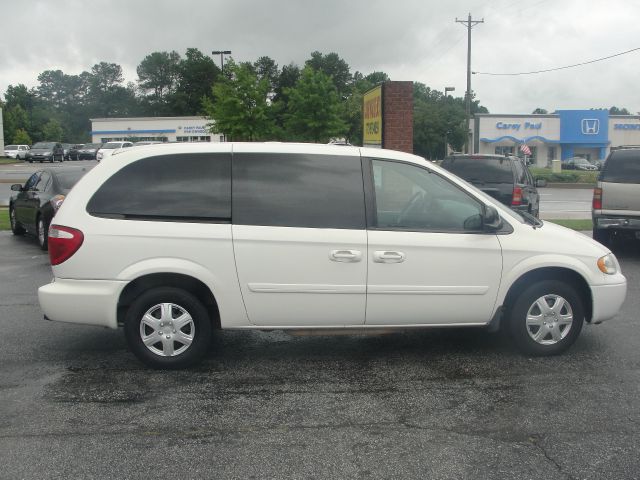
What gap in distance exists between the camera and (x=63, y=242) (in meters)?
5.44

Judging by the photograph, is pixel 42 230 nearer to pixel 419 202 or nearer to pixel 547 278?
pixel 419 202

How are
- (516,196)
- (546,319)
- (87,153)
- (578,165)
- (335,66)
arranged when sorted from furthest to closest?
(335,66)
(578,165)
(87,153)
(516,196)
(546,319)

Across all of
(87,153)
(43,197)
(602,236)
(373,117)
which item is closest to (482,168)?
(602,236)

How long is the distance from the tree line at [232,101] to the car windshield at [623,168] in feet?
75.2

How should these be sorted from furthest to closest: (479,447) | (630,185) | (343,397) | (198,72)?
1. (198,72)
2. (630,185)
3. (343,397)
4. (479,447)

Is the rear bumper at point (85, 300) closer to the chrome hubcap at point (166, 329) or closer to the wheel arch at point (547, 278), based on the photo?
the chrome hubcap at point (166, 329)

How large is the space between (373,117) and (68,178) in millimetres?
7326

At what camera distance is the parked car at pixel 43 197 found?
481 inches

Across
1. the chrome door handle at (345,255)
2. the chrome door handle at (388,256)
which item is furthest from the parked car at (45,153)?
the chrome door handle at (388,256)

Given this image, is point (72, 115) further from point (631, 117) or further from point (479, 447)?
point (479, 447)

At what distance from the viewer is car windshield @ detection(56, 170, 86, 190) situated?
41.0 ft

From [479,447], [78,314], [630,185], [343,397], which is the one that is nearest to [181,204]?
[78,314]

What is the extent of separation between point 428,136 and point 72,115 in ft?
302

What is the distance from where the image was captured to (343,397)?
498 centimetres
